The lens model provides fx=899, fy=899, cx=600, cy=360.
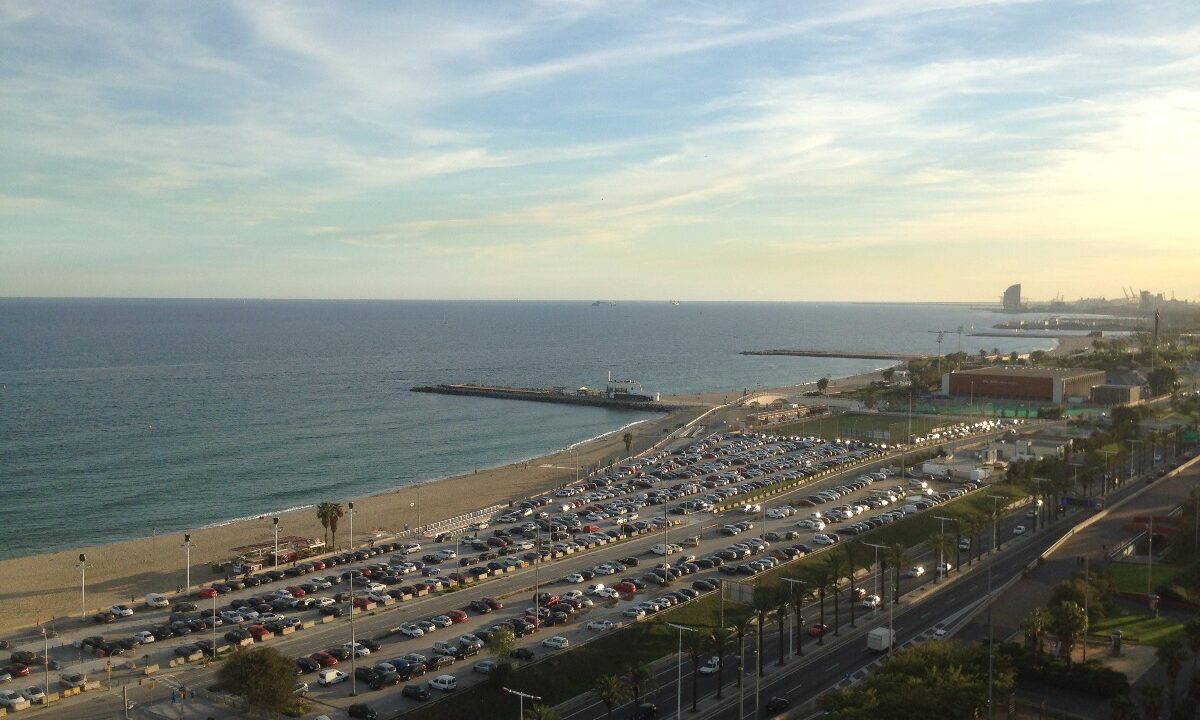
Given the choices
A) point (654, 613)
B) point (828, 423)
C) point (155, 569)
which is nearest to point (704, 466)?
point (828, 423)

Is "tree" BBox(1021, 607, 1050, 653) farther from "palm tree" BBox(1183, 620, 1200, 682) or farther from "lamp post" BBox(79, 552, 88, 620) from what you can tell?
"lamp post" BBox(79, 552, 88, 620)

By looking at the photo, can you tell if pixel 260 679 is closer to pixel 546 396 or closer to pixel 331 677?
pixel 331 677

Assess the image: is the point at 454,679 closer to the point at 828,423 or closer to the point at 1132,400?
the point at 828,423

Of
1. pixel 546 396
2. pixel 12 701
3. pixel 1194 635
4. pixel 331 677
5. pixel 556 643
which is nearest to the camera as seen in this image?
pixel 1194 635

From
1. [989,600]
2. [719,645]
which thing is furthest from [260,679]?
[989,600]


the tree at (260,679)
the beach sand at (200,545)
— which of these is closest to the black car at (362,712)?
the tree at (260,679)
